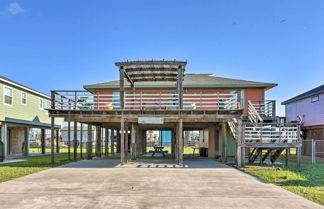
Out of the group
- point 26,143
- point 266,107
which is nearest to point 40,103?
point 26,143

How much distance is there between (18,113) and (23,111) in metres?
0.75

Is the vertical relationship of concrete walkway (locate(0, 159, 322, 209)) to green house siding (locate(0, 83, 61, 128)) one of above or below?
below

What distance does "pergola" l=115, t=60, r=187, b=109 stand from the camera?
12188 mm

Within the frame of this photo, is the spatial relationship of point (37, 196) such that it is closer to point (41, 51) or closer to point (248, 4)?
point (248, 4)

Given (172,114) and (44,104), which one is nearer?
(172,114)

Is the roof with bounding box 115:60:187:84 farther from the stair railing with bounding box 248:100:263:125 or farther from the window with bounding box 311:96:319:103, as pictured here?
the window with bounding box 311:96:319:103

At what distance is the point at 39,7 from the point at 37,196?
478 inches

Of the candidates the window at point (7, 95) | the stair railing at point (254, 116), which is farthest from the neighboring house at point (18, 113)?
the stair railing at point (254, 116)

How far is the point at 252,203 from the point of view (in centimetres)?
561

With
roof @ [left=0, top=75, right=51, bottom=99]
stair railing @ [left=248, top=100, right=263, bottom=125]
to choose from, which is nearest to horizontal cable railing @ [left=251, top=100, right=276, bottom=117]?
stair railing @ [left=248, top=100, right=263, bottom=125]

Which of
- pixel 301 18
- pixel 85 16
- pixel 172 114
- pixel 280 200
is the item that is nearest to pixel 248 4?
pixel 301 18

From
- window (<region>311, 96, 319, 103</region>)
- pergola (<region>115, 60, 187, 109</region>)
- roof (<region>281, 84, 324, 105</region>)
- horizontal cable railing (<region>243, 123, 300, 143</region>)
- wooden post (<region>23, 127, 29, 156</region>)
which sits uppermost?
pergola (<region>115, 60, 187, 109</region>)

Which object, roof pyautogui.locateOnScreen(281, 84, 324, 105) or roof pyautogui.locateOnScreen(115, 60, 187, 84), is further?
roof pyautogui.locateOnScreen(281, 84, 324, 105)

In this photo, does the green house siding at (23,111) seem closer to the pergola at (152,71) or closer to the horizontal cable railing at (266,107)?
the pergola at (152,71)
